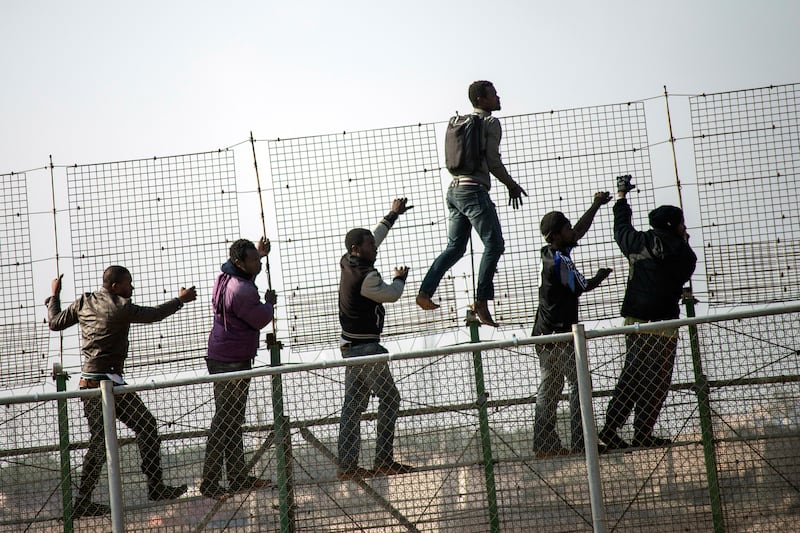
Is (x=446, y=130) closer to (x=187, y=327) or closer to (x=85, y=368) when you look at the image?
(x=187, y=327)

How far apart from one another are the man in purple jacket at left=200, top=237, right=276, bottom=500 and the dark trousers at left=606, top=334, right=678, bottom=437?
2.76m

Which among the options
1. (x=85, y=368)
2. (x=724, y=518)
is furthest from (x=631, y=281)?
(x=85, y=368)

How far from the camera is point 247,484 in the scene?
7.47 meters

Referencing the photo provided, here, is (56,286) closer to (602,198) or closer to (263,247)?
(263,247)

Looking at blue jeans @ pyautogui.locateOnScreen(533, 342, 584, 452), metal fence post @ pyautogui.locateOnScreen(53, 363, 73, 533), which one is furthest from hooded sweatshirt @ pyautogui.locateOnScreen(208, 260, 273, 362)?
blue jeans @ pyautogui.locateOnScreen(533, 342, 584, 452)

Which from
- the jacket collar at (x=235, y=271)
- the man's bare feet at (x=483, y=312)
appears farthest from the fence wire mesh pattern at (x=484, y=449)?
the jacket collar at (x=235, y=271)

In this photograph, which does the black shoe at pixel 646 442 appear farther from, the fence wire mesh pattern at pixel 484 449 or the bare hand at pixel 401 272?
the bare hand at pixel 401 272

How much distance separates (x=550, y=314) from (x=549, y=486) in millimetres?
1357

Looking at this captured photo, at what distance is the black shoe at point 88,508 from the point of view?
24.3 feet

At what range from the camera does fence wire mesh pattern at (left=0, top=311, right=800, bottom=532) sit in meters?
7.06

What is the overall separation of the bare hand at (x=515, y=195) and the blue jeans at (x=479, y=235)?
0.18 meters

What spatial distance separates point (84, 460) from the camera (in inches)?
289

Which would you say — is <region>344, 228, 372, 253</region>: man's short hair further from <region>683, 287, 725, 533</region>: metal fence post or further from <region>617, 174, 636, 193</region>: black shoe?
<region>683, 287, 725, 533</region>: metal fence post

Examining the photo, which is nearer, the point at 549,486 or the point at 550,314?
the point at 549,486
